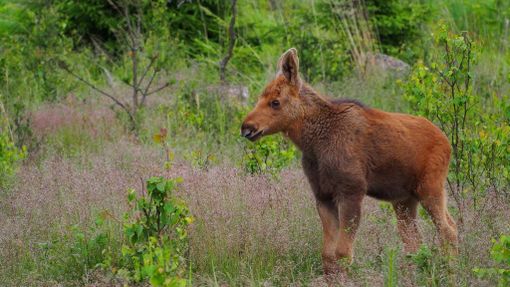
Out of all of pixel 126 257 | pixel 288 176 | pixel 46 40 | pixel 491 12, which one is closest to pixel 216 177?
pixel 288 176

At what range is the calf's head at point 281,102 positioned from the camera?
708 centimetres

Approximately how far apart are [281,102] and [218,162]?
3028 mm

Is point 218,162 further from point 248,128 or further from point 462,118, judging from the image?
point 248,128

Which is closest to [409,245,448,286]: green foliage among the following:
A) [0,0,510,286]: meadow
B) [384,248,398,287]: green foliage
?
[0,0,510,286]: meadow

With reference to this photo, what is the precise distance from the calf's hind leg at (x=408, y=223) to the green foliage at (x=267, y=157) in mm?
1701

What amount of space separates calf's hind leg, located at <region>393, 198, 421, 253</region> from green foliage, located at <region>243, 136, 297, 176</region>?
5.58 ft

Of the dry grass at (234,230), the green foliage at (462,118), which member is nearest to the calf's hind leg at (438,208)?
the dry grass at (234,230)

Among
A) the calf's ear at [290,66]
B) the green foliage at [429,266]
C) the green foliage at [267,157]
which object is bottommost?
the green foliage at [267,157]

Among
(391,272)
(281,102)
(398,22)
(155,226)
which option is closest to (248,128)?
(281,102)

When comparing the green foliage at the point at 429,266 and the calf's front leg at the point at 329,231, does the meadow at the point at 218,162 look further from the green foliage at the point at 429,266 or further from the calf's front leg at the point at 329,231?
the calf's front leg at the point at 329,231

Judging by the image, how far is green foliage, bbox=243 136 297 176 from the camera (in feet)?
29.4

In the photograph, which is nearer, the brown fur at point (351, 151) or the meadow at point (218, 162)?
the meadow at point (218, 162)

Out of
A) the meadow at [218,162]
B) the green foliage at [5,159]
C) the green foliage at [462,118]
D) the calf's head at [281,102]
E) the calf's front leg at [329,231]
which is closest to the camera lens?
the meadow at [218,162]

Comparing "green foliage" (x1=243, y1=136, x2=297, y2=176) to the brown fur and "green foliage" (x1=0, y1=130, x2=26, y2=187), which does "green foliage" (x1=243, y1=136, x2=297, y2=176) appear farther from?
"green foliage" (x1=0, y1=130, x2=26, y2=187)
